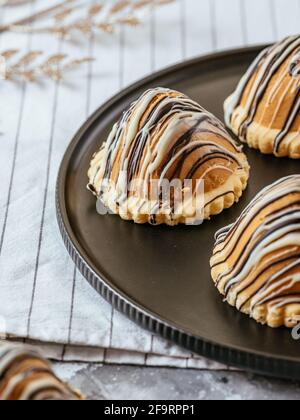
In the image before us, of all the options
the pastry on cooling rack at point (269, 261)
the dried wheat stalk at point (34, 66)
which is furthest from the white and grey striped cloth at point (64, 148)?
the pastry on cooling rack at point (269, 261)

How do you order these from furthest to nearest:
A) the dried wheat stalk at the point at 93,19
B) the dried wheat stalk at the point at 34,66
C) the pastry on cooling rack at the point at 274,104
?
the dried wheat stalk at the point at 93,19 < the dried wheat stalk at the point at 34,66 < the pastry on cooling rack at the point at 274,104

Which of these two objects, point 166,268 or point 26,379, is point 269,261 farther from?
point 26,379

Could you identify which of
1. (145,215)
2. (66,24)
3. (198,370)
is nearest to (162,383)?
(198,370)

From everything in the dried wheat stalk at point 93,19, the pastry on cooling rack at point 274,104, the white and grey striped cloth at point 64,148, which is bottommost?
the white and grey striped cloth at point 64,148

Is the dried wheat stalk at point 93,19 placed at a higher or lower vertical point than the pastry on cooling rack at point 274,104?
lower

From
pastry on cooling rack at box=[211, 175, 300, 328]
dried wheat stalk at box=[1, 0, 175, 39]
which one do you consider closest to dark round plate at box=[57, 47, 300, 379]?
pastry on cooling rack at box=[211, 175, 300, 328]

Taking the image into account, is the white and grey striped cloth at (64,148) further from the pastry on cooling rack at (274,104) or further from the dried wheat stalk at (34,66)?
the pastry on cooling rack at (274,104)

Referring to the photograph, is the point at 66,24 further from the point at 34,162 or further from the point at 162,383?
the point at 162,383
